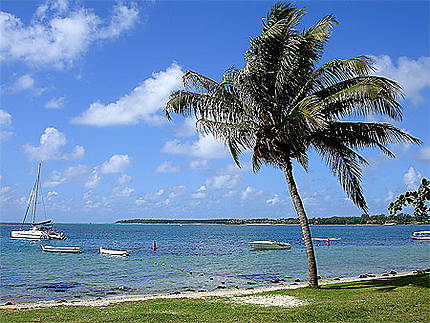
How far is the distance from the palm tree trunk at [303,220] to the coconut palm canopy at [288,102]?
0.42 meters

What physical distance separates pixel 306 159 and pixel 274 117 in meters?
3.59

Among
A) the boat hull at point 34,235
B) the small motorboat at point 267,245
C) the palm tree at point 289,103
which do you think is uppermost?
the palm tree at point 289,103

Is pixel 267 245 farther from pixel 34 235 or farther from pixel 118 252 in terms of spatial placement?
pixel 34 235

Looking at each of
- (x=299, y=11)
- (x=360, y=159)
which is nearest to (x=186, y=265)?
(x=360, y=159)

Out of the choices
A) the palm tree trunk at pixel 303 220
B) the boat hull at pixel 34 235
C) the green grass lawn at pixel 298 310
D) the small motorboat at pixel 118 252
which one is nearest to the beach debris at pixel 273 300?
the green grass lawn at pixel 298 310

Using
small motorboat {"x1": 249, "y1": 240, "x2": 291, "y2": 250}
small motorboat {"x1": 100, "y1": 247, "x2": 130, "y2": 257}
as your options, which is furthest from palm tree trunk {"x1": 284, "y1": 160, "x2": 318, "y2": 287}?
small motorboat {"x1": 249, "y1": 240, "x2": 291, "y2": 250}

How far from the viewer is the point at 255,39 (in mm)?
15578

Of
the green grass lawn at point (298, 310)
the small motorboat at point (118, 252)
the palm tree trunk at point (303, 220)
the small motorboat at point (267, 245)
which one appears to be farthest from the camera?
the small motorboat at point (267, 245)

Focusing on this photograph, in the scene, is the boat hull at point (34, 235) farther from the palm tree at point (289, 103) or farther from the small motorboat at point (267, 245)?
the palm tree at point (289, 103)

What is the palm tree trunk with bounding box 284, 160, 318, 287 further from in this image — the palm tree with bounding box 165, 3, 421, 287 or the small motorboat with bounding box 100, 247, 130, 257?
the small motorboat with bounding box 100, 247, 130, 257

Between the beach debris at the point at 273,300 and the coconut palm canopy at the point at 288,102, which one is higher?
the coconut palm canopy at the point at 288,102

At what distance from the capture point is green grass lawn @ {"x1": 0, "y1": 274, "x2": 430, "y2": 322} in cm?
1059

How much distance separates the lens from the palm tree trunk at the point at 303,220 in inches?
623

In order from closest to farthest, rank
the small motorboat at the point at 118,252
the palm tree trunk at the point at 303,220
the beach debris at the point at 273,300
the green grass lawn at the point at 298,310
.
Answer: the green grass lawn at the point at 298,310, the beach debris at the point at 273,300, the palm tree trunk at the point at 303,220, the small motorboat at the point at 118,252
